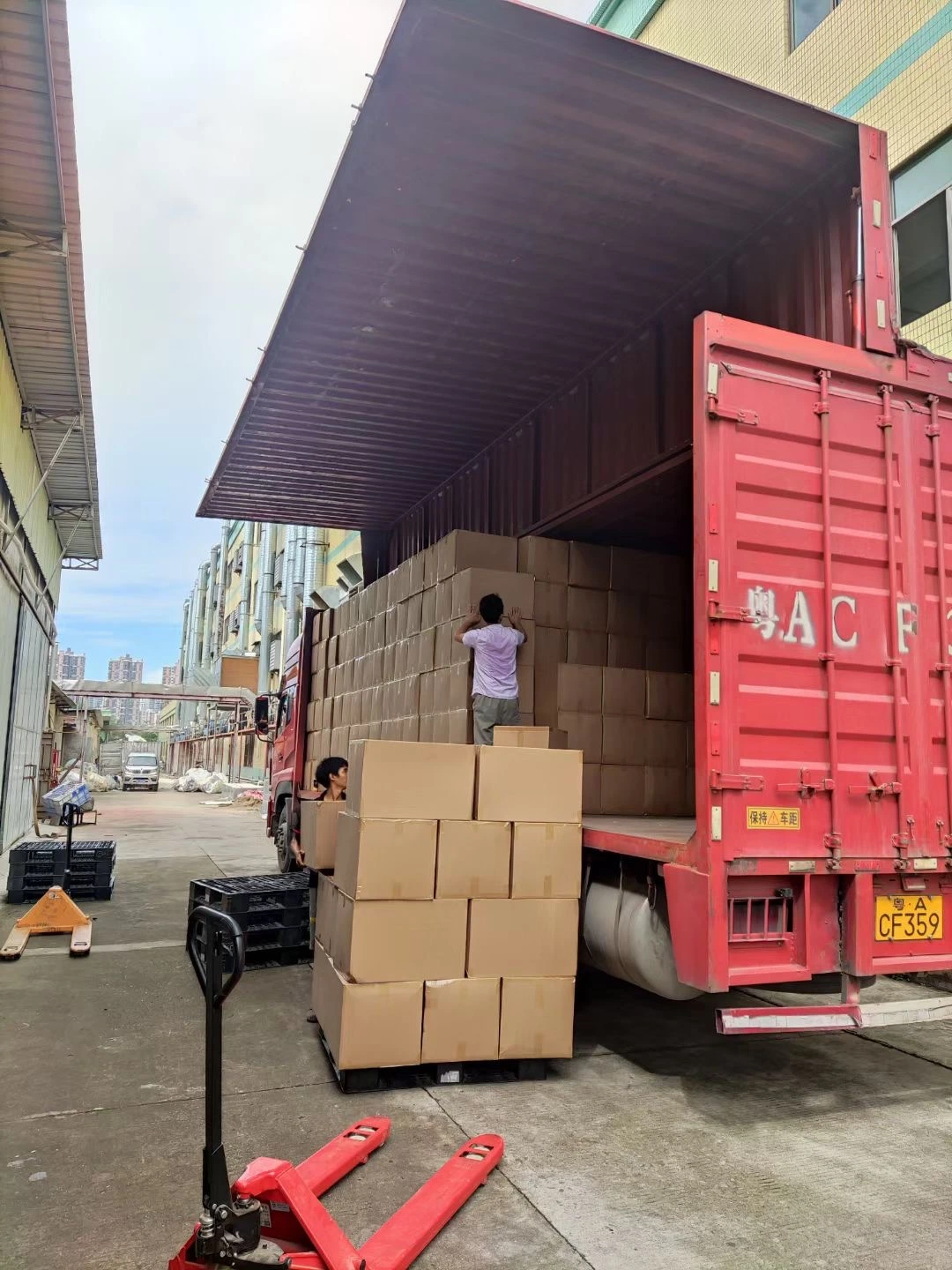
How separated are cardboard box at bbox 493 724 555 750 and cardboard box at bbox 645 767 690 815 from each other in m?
1.64

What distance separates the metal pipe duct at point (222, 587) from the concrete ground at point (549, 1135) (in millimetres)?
54104

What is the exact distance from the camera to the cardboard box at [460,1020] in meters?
4.18

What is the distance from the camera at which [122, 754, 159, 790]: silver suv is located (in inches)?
1538

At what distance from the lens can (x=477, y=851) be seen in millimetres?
4402

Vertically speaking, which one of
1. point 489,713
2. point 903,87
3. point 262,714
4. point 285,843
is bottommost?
point 285,843

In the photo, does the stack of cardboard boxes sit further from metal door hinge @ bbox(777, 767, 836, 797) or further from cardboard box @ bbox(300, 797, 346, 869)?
metal door hinge @ bbox(777, 767, 836, 797)

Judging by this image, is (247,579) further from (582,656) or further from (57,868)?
(582,656)

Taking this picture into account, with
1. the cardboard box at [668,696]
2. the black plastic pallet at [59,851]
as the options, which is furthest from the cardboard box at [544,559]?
the black plastic pallet at [59,851]

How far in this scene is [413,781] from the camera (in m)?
4.33

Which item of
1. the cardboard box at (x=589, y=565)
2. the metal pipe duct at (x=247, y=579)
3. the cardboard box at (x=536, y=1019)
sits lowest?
the cardboard box at (x=536, y=1019)

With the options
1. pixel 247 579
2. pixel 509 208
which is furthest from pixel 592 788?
pixel 247 579

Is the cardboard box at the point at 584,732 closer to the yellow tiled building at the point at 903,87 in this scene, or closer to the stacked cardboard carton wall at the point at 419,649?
the stacked cardboard carton wall at the point at 419,649

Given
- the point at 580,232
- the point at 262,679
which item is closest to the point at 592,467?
the point at 580,232

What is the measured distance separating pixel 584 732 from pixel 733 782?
8.32ft
